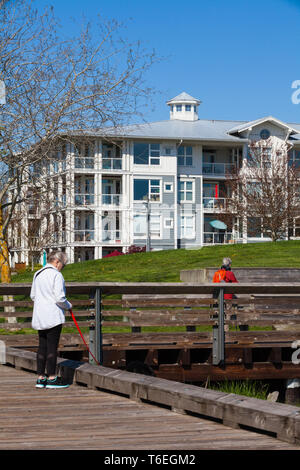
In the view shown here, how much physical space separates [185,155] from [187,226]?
235 inches

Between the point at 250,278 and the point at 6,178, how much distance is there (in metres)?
7.70

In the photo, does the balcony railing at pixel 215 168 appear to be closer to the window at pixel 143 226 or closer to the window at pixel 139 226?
the window at pixel 143 226

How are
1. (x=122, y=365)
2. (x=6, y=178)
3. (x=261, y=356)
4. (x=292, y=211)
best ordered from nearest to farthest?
(x=122, y=365) < (x=261, y=356) < (x=6, y=178) < (x=292, y=211)

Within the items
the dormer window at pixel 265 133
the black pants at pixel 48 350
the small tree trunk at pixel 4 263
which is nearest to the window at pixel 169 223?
the dormer window at pixel 265 133

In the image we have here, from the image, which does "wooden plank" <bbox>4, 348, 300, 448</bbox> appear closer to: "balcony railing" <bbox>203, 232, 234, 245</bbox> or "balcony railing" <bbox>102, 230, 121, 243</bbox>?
"balcony railing" <bbox>102, 230, 121, 243</bbox>

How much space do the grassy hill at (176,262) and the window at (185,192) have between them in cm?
2765

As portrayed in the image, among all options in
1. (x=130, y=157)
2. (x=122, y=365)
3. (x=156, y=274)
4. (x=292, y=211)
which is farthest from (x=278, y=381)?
(x=130, y=157)

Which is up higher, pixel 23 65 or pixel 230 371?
pixel 23 65

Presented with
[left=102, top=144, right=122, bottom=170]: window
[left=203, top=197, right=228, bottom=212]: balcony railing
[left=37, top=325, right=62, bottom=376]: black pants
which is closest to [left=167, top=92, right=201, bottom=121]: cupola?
[left=203, top=197, right=228, bottom=212]: balcony railing

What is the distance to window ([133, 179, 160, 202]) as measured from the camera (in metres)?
68.0

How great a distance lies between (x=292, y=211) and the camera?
190ft

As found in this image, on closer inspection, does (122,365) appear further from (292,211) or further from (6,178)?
(292,211)

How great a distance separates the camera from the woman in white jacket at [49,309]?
9828mm

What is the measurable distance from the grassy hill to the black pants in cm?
2029
